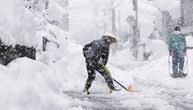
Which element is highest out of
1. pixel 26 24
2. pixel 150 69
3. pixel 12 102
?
pixel 26 24

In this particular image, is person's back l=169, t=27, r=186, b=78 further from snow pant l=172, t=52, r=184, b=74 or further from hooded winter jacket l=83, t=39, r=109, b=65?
hooded winter jacket l=83, t=39, r=109, b=65

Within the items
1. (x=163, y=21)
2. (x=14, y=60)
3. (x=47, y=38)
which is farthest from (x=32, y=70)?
(x=163, y=21)

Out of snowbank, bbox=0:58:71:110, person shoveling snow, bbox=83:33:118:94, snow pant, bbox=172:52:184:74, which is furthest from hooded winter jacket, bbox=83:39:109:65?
snow pant, bbox=172:52:184:74

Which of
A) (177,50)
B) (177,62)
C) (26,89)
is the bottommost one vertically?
(177,62)

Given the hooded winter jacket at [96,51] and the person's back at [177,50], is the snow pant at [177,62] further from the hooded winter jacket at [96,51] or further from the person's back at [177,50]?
the hooded winter jacket at [96,51]

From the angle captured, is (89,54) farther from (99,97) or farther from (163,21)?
(163,21)

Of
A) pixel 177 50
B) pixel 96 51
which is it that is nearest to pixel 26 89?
pixel 96 51

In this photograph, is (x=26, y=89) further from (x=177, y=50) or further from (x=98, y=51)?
(x=177, y=50)

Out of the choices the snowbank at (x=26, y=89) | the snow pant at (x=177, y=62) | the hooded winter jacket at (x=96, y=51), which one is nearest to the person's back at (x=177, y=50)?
the snow pant at (x=177, y=62)

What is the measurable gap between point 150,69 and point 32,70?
53.1ft

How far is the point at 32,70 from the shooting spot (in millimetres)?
7895

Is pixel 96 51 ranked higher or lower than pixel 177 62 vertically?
higher

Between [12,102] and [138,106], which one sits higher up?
Answer: [12,102]

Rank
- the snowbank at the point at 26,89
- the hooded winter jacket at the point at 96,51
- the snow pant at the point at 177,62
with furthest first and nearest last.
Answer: the snow pant at the point at 177,62 → the hooded winter jacket at the point at 96,51 → the snowbank at the point at 26,89
